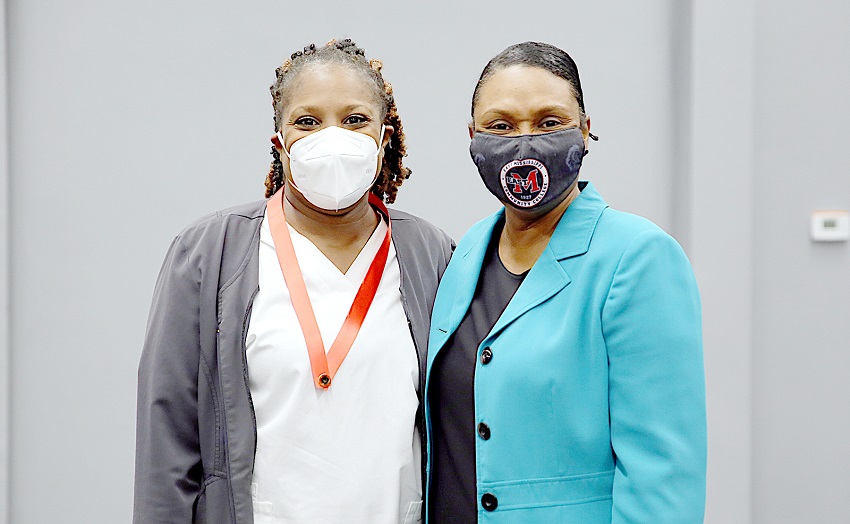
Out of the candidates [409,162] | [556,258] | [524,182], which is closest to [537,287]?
[556,258]

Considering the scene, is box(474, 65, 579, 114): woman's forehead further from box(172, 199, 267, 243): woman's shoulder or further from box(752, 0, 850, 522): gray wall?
box(752, 0, 850, 522): gray wall

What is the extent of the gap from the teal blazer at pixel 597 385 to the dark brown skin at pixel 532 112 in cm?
6

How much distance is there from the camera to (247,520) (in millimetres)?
1652

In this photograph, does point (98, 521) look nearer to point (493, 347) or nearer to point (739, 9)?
point (493, 347)

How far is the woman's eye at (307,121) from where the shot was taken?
5.73ft

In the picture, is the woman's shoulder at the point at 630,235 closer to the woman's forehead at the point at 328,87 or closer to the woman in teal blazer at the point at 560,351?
the woman in teal blazer at the point at 560,351

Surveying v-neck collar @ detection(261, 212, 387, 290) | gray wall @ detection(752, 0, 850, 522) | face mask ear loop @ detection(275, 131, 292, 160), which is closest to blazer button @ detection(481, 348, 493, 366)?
v-neck collar @ detection(261, 212, 387, 290)

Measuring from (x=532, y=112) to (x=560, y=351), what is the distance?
17.7 inches

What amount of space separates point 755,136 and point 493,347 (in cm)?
199

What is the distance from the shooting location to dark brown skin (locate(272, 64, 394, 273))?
5.69ft

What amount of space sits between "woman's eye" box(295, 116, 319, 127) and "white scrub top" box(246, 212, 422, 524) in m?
0.31

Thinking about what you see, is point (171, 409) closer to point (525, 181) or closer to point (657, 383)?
point (525, 181)

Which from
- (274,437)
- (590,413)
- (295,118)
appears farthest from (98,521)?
(590,413)

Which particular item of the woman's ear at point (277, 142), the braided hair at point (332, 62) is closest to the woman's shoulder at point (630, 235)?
the braided hair at point (332, 62)
